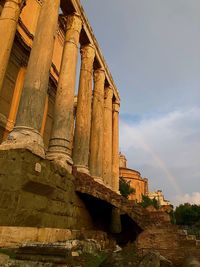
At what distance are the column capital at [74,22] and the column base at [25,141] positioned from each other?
7.06 metres

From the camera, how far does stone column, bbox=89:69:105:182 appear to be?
14.6 meters

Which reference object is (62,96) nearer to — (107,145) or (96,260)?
(96,260)

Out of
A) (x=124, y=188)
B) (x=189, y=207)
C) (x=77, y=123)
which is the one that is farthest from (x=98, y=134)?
(x=189, y=207)

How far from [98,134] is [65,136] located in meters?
5.28

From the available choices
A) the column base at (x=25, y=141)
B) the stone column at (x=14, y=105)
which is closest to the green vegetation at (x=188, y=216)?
the stone column at (x=14, y=105)

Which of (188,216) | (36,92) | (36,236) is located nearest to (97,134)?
(36,92)

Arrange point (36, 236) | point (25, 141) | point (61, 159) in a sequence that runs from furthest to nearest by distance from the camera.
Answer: point (61, 159)
point (25, 141)
point (36, 236)

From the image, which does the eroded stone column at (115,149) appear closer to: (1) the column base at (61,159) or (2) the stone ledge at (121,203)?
(2) the stone ledge at (121,203)

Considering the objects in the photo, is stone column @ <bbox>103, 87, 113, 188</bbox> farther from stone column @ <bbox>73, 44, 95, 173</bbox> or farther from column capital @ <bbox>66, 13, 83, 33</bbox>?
column capital @ <bbox>66, 13, 83, 33</bbox>

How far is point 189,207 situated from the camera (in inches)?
2018

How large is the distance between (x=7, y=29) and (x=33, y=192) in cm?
696

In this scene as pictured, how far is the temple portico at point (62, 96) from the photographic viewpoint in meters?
8.43

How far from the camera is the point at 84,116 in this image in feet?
43.9

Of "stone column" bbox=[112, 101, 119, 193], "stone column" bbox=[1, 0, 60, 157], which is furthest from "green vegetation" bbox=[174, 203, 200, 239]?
"stone column" bbox=[1, 0, 60, 157]
